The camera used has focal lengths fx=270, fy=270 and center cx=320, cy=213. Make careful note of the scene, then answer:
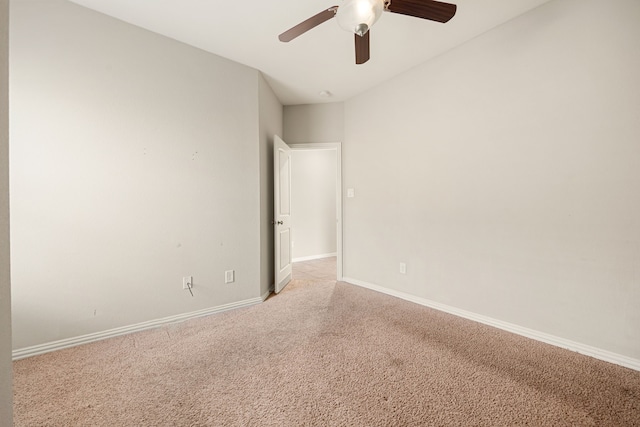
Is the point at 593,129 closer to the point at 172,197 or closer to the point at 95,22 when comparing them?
the point at 172,197

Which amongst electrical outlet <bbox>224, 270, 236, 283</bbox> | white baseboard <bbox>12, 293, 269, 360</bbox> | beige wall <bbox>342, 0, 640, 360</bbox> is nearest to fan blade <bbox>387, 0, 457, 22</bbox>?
beige wall <bbox>342, 0, 640, 360</bbox>

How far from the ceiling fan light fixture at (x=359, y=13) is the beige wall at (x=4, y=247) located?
136cm

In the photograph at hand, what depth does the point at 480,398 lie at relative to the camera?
1477 millimetres

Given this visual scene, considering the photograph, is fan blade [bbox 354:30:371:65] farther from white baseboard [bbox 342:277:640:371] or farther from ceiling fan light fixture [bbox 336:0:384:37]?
white baseboard [bbox 342:277:640:371]

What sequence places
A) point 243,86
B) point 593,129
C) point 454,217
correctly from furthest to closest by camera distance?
point 243,86 → point 454,217 → point 593,129

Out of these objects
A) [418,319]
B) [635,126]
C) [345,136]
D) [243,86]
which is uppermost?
[243,86]

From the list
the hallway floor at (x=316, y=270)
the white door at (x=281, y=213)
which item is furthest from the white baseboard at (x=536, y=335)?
the white door at (x=281, y=213)

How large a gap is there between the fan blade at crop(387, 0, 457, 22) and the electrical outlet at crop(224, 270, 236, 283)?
2577mm

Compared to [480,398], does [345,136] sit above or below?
above

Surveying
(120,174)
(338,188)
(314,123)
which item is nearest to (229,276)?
(120,174)

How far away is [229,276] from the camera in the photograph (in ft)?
9.24

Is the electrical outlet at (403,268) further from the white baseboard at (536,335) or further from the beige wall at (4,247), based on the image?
the beige wall at (4,247)

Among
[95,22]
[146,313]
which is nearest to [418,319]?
[146,313]

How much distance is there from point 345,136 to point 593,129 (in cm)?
254
